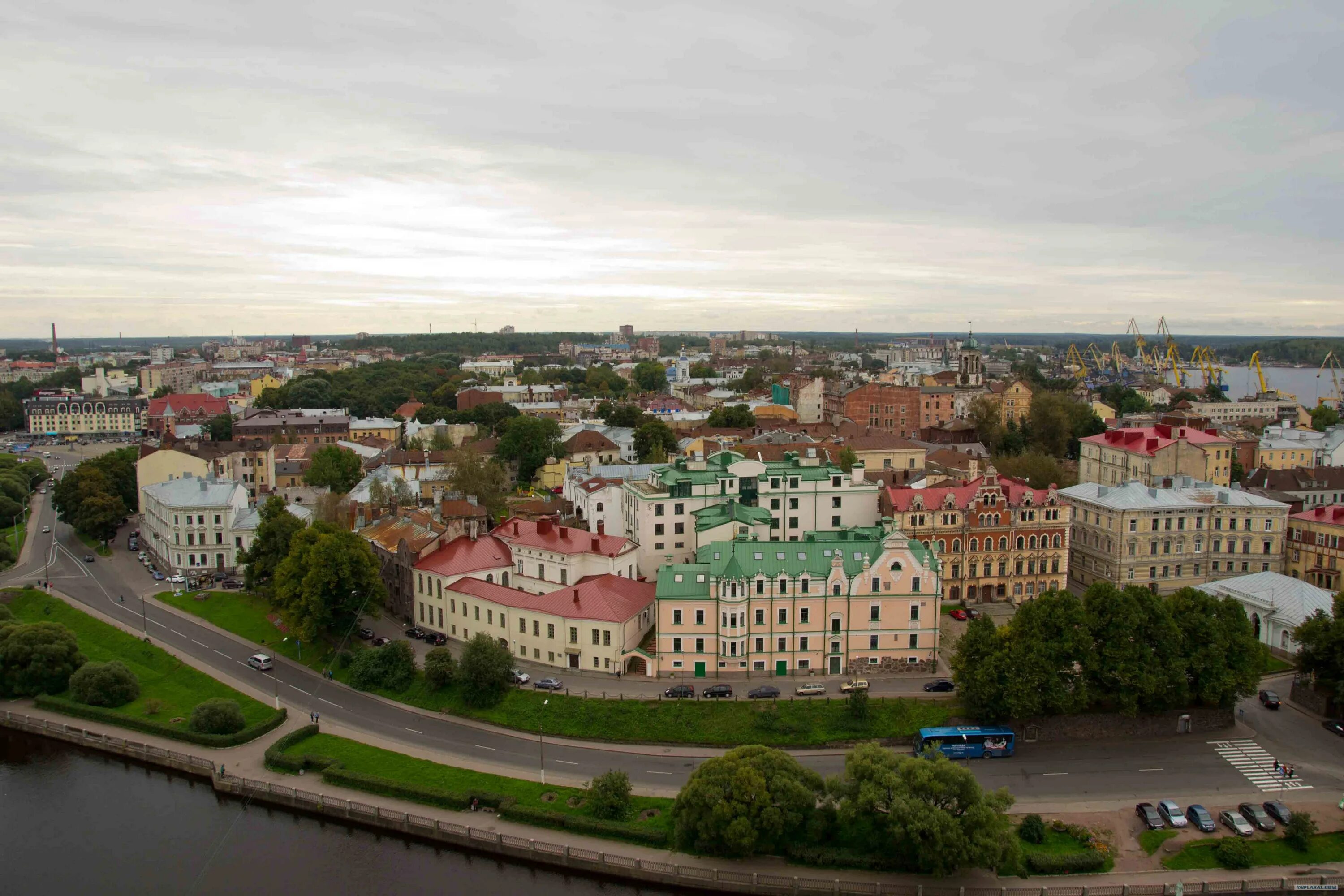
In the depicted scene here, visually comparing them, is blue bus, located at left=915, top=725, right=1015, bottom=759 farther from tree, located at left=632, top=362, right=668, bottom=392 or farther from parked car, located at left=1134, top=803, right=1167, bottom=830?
tree, located at left=632, top=362, right=668, bottom=392

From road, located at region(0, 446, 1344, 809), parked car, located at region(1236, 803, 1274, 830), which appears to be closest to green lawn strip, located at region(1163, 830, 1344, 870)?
parked car, located at region(1236, 803, 1274, 830)

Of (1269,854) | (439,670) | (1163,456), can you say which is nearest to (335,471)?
(439,670)

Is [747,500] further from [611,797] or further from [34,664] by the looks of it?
[34,664]

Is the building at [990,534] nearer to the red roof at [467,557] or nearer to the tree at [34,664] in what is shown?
the red roof at [467,557]

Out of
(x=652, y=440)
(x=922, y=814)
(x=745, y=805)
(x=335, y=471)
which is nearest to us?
(x=922, y=814)

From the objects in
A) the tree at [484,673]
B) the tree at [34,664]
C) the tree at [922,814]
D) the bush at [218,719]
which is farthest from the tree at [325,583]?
the tree at [922,814]
